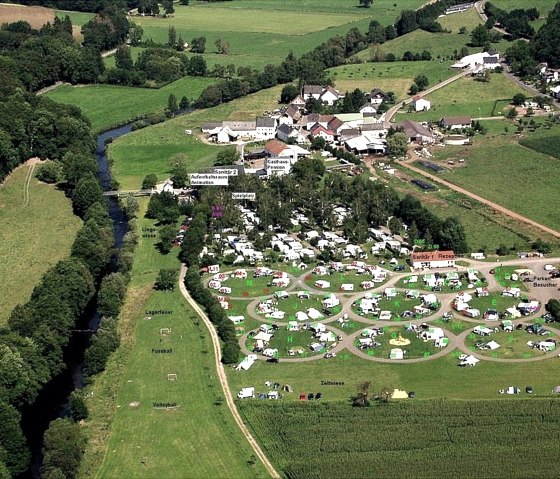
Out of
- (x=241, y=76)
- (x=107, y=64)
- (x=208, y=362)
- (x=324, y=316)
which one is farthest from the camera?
(x=107, y=64)

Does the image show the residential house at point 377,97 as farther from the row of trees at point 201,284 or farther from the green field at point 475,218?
the row of trees at point 201,284

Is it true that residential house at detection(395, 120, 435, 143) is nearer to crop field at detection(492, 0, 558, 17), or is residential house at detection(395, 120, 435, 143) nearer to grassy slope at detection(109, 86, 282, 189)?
grassy slope at detection(109, 86, 282, 189)

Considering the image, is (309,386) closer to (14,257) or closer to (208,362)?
(208,362)

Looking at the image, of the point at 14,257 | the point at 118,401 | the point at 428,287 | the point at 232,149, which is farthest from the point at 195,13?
the point at 118,401

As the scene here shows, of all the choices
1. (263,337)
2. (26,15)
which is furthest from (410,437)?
(26,15)

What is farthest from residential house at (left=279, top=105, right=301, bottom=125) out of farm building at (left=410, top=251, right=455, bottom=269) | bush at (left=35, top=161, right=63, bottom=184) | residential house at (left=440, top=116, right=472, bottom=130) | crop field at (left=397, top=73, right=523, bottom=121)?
farm building at (left=410, top=251, right=455, bottom=269)

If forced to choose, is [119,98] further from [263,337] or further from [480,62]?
[263,337]

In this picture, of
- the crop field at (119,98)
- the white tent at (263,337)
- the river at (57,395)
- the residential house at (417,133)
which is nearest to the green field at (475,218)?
the residential house at (417,133)
